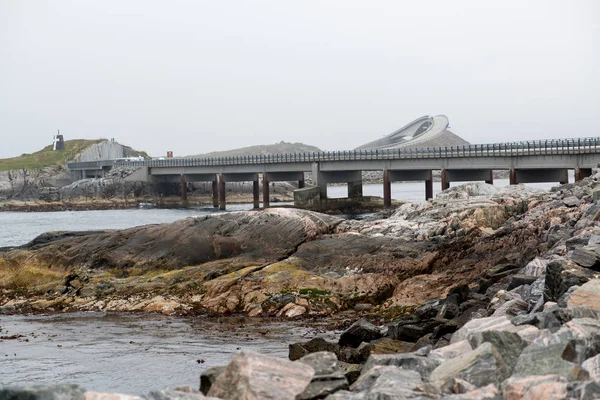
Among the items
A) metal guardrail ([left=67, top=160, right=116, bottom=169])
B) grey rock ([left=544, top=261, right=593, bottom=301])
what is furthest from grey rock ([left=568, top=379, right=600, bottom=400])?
metal guardrail ([left=67, top=160, right=116, bottom=169])

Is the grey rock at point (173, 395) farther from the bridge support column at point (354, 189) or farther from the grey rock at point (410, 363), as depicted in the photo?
the bridge support column at point (354, 189)

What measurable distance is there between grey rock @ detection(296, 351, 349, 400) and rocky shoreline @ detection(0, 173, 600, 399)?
29mm

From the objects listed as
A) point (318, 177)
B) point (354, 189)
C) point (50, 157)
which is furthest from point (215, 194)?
point (50, 157)

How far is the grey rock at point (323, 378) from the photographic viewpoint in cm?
1084

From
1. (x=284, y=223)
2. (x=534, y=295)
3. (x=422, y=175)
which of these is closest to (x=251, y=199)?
(x=422, y=175)

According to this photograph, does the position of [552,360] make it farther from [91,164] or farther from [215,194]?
[91,164]

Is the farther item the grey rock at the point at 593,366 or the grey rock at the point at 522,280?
the grey rock at the point at 522,280

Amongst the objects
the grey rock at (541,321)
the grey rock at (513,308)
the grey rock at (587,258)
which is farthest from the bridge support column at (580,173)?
the grey rock at (541,321)

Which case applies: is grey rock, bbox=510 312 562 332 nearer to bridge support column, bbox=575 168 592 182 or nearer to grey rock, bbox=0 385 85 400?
grey rock, bbox=0 385 85 400

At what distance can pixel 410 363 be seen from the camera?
12023mm

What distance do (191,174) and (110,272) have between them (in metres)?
85.0

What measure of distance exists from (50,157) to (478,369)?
172 meters

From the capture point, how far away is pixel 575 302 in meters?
13.9

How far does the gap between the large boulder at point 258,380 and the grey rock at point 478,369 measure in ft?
6.34
